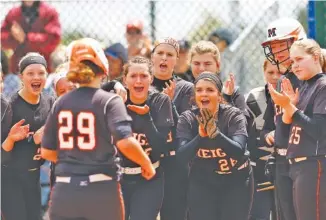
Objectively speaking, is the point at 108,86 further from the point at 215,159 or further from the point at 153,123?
the point at 215,159

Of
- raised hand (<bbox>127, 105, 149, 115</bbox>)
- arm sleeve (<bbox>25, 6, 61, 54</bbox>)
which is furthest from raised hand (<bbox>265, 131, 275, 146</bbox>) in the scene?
arm sleeve (<bbox>25, 6, 61, 54</bbox>)

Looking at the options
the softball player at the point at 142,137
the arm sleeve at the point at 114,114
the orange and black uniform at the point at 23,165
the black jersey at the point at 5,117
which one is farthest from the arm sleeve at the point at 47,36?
the arm sleeve at the point at 114,114

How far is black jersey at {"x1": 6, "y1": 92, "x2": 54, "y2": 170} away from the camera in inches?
320

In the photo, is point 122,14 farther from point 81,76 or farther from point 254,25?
point 81,76

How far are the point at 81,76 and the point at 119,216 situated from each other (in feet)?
3.01

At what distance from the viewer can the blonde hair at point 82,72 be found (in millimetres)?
6457

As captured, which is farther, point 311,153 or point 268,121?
point 268,121

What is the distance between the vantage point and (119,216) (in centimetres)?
656

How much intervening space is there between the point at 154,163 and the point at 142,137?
239 mm

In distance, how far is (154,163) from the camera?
312 inches

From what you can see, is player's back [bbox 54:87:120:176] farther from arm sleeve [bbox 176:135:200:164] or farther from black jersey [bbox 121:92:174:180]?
black jersey [bbox 121:92:174:180]

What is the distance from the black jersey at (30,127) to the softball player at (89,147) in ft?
5.33

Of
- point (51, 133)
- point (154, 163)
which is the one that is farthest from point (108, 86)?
point (51, 133)

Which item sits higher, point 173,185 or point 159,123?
point 159,123
